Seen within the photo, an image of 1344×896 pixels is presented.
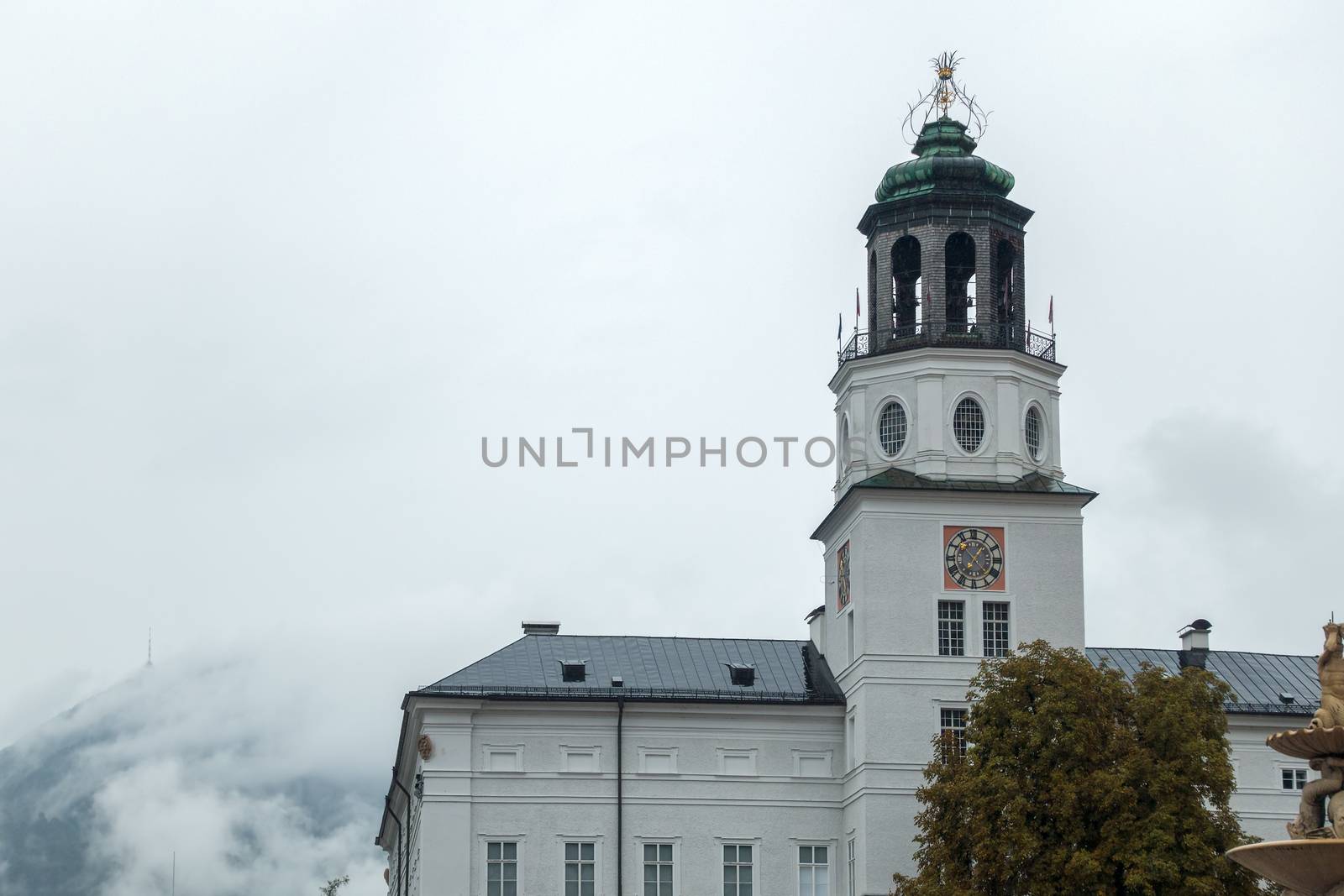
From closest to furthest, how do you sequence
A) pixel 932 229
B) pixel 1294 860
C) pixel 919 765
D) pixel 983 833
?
pixel 1294 860 → pixel 983 833 → pixel 919 765 → pixel 932 229

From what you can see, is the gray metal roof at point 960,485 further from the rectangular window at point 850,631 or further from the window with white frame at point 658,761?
the window with white frame at point 658,761

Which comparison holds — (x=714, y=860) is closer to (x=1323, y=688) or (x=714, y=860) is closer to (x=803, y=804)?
(x=803, y=804)

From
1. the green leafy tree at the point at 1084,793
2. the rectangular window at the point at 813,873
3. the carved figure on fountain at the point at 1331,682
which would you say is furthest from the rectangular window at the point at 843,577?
the carved figure on fountain at the point at 1331,682

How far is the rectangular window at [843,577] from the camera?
63438 mm

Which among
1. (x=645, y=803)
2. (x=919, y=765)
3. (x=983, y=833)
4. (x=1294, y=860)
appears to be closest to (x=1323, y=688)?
(x=1294, y=860)

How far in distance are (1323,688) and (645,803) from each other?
1262 inches

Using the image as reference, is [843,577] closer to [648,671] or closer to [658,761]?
[648,671]

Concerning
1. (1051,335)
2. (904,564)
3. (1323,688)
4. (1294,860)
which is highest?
(1051,335)

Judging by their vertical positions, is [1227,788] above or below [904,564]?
below

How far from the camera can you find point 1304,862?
102ft

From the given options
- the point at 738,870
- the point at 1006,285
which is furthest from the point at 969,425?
the point at 738,870

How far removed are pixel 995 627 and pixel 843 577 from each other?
5053 mm

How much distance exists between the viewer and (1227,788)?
167 ft

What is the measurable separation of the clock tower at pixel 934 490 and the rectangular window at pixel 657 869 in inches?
205
